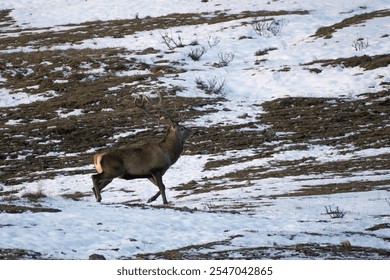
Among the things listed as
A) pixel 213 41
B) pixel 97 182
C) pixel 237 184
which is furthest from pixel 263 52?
pixel 97 182

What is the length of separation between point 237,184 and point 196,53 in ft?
83.8

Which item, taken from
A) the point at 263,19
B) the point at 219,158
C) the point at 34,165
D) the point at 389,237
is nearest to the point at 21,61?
the point at 263,19

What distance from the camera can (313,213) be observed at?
15734 millimetres

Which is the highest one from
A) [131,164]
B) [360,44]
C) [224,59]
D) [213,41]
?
[131,164]

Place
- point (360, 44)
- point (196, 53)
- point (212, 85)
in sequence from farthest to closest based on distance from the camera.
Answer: point (196, 53)
point (360, 44)
point (212, 85)

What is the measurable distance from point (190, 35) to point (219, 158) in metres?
25.5

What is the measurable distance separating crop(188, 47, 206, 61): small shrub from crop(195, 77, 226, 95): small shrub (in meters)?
4.96

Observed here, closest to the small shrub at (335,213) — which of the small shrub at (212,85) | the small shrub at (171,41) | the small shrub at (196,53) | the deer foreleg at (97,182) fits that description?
the deer foreleg at (97,182)

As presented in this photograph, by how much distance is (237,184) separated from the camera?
21.7 meters

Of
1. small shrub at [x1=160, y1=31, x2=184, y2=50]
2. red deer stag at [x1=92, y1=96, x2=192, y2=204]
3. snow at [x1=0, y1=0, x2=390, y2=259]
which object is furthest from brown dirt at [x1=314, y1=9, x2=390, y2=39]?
red deer stag at [x1=92, y1=96, x2=192, y2=204]

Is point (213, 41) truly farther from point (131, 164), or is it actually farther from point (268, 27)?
point (131, 164)

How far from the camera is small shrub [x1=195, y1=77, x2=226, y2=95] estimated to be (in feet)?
130

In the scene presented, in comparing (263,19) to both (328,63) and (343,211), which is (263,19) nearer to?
(328,63)

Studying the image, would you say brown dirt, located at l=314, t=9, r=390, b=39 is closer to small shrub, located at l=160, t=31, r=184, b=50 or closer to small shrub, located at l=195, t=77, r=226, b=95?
small shrub, located at l=160, t=31, r=184, b=50
